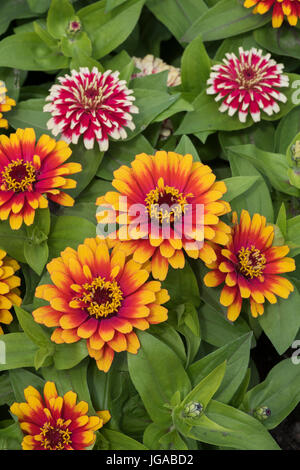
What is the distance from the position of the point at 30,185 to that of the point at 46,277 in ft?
0.57

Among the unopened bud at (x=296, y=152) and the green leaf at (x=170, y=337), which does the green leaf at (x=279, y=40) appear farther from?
the green leaf at (x=170, y=337)

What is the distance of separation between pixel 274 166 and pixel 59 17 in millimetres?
635

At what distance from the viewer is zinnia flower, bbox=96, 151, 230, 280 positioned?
903mm

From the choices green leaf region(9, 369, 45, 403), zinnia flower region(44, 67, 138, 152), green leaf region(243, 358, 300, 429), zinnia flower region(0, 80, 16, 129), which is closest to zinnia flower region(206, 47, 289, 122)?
zinnia flower region(44, 67, 138, 152)

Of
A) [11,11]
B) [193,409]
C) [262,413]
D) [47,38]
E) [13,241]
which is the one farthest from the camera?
[11,11]

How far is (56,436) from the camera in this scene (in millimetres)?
908

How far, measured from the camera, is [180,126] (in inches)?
49.8

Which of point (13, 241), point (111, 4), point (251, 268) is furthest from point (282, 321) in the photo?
point (111, 4)

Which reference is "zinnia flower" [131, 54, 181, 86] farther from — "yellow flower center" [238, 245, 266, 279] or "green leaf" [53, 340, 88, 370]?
"green leaf" [53, 340, 88, 370]

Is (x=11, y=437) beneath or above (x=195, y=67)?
beneath

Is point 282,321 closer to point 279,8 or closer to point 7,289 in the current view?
point 7,289

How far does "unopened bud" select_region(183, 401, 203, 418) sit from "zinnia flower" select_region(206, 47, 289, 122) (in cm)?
64
